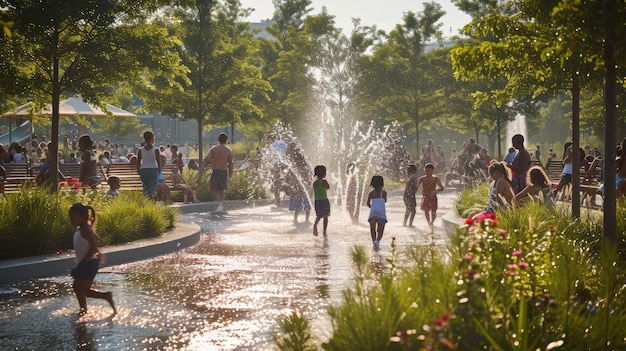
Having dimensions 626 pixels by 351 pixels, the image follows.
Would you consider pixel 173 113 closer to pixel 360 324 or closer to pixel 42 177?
pixel 42 177

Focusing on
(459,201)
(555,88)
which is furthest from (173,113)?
(555,88)

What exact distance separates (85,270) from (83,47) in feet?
28.9

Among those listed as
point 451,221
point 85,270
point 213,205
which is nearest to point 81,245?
point 85,270

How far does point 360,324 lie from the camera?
4.81 metres

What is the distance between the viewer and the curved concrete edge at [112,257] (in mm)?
10891

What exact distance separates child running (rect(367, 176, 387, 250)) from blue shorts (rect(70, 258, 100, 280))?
625cm

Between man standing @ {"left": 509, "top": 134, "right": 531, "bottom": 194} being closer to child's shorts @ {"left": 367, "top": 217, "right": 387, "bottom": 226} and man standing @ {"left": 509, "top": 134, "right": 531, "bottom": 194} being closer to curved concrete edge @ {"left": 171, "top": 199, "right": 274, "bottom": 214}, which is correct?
child's shorts @ {"left": 367, "top": 217, "right": 387, "bottom": 226}

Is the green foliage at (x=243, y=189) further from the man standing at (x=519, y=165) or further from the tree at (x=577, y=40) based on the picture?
the tree at (x=577, y=40)

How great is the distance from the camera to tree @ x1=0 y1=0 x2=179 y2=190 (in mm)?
16219

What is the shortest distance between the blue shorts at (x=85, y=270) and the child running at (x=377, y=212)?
625cm

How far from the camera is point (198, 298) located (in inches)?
372

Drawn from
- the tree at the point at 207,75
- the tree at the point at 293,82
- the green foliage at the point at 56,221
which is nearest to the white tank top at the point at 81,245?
the green foliage at the point at 56,221

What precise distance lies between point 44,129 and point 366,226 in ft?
204

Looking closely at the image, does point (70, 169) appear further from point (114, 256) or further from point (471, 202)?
point (114, 256)
